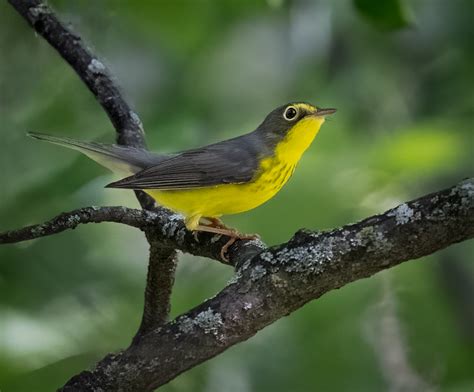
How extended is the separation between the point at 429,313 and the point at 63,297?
6.43 feet

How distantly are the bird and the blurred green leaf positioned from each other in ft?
1.77

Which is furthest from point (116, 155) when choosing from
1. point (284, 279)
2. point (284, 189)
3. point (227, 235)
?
point (284, 279)

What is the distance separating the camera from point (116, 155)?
4.01 meters

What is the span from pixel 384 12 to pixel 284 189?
122cm

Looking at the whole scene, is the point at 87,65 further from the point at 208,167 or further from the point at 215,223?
the point at 215,223

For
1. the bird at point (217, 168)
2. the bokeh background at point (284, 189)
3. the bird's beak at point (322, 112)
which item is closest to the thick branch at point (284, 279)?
the bokeh background at point (284, 189)

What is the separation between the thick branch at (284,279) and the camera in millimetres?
2266

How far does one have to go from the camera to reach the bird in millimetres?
4023

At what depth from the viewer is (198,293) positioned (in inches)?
171

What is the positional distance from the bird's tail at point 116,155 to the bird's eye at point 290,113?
66cm

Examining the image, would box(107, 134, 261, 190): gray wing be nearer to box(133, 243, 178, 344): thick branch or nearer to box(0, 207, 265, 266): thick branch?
box(0, 207, 265, 266): thick branch

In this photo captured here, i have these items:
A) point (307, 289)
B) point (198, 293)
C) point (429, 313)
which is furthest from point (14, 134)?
point (307, 289)

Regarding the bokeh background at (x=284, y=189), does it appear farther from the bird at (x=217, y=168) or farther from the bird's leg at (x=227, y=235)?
the bird's leg at (x=227, y=235)

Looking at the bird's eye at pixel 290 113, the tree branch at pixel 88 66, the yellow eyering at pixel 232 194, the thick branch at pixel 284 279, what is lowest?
the thick branch at pixel 284 279
